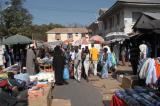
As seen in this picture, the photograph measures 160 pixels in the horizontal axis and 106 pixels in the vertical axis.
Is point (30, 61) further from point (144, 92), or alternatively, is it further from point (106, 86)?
point (144, 92)

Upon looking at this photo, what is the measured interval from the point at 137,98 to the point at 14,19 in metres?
57.7

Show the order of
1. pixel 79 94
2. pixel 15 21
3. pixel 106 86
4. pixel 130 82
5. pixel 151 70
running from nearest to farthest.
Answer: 1. pixel 151 70
2. pixel 130 82
3. pixel 79 94
4. pixel 106 86
5. pixel 15 21

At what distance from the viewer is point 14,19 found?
2532 inches

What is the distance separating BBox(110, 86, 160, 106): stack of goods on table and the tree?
173ft

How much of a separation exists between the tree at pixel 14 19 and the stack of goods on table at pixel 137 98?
52853 millimetres

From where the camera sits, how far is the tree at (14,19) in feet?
201

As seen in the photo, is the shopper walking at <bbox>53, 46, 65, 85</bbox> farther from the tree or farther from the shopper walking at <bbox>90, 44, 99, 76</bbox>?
the tree

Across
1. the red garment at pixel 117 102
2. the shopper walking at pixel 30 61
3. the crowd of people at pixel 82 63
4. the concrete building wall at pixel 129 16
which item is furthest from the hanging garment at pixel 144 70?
the concrete building wall at pixel 129 16

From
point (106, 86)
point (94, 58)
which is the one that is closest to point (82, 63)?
point (94, 58)

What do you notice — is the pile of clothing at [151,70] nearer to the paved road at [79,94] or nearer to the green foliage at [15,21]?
the paved road at [79,94]

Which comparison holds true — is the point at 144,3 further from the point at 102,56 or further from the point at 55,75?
the point at 55,75

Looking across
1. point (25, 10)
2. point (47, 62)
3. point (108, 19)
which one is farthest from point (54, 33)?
point (47, 62)

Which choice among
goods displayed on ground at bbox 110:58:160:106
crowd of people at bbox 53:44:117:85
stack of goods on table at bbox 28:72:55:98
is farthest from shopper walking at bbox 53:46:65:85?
goods displayed on ground at bbox 110:58:160:106

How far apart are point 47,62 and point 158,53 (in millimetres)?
7102
